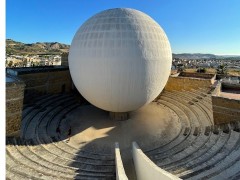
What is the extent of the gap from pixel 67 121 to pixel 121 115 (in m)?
5.30

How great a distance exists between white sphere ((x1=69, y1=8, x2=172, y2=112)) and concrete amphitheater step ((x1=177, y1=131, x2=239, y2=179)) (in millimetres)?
6934

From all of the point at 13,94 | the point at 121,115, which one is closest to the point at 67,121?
the point at 121,115

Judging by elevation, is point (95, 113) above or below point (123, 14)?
below

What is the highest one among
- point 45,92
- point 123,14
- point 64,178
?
point 123,14

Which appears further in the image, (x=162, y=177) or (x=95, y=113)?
(x=95, y=113)

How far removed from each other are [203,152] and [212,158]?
1.12 meters

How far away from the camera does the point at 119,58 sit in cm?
1630

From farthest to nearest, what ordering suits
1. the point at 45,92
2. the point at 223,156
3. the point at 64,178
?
the point at 45,92 → the point at 223,156 → the point at 64,178

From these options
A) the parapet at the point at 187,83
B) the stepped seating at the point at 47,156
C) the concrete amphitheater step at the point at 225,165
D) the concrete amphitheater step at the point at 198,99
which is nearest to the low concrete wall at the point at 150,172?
the stepped seating at the point at 47,156

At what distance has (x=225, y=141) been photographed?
46.7 ft

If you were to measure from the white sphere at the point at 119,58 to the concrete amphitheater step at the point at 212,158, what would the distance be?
693cm

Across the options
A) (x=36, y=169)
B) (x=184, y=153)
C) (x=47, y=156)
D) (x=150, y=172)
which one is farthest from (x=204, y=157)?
(x=47, y=156)

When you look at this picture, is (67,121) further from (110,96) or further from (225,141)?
(225,141)

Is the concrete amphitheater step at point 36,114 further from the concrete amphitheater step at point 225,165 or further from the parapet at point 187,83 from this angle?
the parapet at point 187,83
